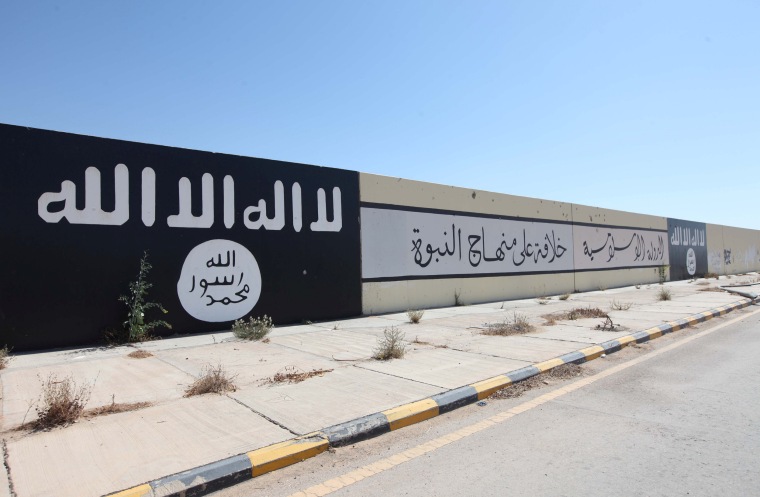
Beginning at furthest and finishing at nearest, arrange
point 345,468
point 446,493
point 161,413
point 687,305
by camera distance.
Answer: point 687,305 < point 161,413 < point 345,468 < point 446,493

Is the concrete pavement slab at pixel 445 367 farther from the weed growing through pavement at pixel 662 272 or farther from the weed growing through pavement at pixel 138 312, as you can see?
the weed growing through pavement at pixel 662 272

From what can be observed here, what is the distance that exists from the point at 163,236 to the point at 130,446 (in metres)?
6.47

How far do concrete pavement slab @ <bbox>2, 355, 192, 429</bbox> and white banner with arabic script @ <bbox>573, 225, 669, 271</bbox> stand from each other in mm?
19531

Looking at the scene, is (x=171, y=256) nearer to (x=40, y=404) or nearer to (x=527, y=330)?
(x=40, y=404)

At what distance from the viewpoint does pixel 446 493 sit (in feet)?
10.6

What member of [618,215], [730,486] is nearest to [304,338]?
[730,486]

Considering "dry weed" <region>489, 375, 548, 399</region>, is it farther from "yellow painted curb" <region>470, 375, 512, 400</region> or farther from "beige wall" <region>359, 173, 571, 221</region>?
"beige wall" <region>359, 173, 571, 221</region>

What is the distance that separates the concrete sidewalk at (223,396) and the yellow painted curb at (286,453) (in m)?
0.11

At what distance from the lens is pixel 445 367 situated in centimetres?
668

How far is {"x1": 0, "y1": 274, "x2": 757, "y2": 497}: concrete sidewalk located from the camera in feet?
11.7

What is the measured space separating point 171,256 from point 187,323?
1.45 meters

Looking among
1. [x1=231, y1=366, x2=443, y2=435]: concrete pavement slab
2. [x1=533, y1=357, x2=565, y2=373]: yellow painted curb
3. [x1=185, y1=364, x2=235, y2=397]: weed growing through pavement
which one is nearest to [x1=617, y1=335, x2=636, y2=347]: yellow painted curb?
[x1=533, y1=357, x2=565, y2=373]: yellow painted curb

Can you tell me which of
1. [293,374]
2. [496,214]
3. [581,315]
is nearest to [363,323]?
[293,374]

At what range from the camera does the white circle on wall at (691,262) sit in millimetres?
32406
